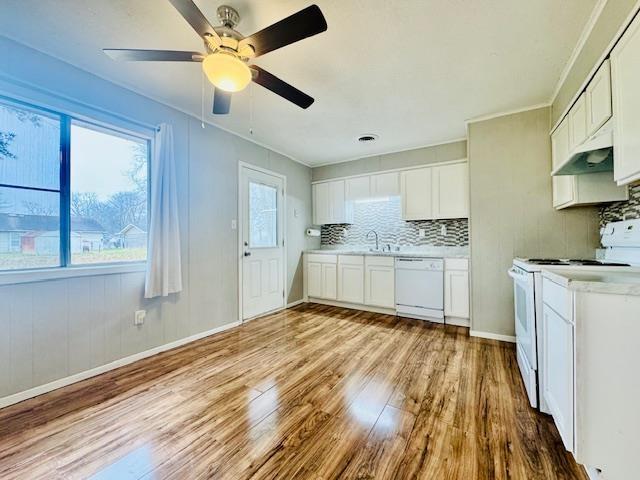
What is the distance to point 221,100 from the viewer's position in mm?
1932

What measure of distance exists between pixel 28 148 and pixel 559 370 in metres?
3.55

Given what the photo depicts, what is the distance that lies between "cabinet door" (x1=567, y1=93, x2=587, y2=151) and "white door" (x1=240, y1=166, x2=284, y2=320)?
322 centimetres

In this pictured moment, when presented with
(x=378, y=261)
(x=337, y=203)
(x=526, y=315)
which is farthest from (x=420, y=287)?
(x=337, y=203)

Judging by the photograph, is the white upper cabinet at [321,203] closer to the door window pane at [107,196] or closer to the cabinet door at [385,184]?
the cabinet door at [385,184]

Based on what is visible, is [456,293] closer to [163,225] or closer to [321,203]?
[321,203]

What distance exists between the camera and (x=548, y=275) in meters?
1.48

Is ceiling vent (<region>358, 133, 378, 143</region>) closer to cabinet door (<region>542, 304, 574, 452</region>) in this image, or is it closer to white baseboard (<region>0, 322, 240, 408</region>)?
cabinet door (<region>542, 304, 574, 452</region>)

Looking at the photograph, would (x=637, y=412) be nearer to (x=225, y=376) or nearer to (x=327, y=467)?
(x=327, y=467)

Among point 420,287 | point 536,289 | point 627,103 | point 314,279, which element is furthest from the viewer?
point 314,279

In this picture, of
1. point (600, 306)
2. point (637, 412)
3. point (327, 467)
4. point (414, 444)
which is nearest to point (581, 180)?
point (600, 306)

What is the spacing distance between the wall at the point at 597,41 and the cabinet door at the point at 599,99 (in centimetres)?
18

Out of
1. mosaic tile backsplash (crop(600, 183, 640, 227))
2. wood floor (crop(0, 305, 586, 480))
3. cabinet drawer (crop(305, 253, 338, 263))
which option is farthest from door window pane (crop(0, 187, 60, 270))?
mosaic tile backsplash (crop(600, 183, 640, 227))

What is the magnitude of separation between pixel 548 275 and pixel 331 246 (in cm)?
362

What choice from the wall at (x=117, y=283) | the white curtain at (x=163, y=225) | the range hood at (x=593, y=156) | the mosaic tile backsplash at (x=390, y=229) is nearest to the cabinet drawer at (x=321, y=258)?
the mosaic tile backsplash at (x=390, y=229)
